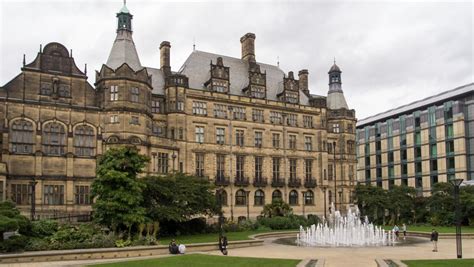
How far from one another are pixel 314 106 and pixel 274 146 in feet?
31.4

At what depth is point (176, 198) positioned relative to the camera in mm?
43938

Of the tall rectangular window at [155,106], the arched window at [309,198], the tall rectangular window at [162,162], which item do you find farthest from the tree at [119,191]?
the arched window at [309,198]

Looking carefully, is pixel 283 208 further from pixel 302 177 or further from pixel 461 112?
pixel 461 112

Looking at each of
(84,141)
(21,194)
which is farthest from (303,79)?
(21,194)

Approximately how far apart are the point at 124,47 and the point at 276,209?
27498mm

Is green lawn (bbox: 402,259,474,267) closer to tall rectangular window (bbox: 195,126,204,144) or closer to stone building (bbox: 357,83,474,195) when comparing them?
tall rectangular window (bbox: 195,126,204,144)

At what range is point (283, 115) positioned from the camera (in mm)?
71188

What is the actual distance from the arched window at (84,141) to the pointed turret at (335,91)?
134 ft

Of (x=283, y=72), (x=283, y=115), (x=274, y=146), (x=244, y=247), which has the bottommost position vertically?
(x=244, y=247)

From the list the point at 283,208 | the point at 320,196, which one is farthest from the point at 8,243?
the point at 320,196

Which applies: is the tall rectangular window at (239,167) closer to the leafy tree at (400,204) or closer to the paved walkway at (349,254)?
the leafy tree at (400,204)

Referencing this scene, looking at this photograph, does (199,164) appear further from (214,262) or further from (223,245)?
(214,262)

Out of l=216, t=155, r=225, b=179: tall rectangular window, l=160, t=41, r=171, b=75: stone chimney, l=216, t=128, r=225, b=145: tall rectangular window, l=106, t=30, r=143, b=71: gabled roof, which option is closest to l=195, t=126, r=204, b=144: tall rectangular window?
l=216, t=128, r=225, b=145: tall rectangular window

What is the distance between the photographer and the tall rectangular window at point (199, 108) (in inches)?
2504
